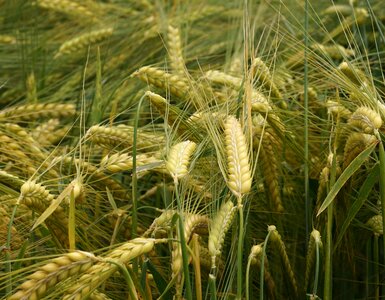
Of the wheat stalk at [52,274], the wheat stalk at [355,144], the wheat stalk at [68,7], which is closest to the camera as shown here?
the wheat stalk at [52,274]

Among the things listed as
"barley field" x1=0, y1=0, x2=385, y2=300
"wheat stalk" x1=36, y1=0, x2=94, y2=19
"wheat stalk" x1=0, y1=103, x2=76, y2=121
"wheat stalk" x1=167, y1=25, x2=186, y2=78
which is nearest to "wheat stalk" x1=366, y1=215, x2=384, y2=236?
"barley field" x1=0, y1=0, x2=385, y2=300

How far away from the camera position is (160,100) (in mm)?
1395

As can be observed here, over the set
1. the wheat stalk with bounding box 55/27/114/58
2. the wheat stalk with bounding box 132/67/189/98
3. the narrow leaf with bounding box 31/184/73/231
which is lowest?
the wheat stalk with bounding box 55/27/114/58

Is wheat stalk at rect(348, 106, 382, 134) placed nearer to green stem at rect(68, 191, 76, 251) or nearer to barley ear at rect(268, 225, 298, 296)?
barley ear at rect(268, 225, 298, 296)

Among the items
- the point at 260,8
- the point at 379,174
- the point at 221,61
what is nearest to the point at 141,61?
the point at 221,61

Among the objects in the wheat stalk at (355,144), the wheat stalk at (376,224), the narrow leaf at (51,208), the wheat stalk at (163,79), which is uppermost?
the wheat stalk at (163,79)

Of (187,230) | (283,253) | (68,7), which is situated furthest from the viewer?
(68,7)

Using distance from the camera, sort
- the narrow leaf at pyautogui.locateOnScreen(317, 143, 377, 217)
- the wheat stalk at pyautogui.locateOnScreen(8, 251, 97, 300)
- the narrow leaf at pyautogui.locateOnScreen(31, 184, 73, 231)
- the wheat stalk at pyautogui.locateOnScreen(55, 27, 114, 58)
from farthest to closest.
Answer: the wheat stalk at pyautogui.locateOnScreen(55, 27, 114, 58)
the narrow leaf at pyautogui.locateOnScreen(317, 143, 377, 217)
the narrow leaf at pyautogui.locateOnScreen(31, 184, 73, 231)
the wheat stalk at pyautogui.locateOnScreen(8, 251, 97, 300)

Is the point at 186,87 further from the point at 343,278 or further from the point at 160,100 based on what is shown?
the point at 343,278

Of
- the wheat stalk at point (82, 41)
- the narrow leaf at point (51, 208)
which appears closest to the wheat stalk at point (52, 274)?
the narrow leaf at point (51, 208)

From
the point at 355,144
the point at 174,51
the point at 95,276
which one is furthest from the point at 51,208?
the point at 174,51

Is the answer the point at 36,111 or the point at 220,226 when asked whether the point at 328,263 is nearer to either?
the point at 220,226

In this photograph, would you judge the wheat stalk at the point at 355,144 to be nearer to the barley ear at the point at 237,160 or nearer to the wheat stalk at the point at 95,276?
the barley ear at the point at 237,160

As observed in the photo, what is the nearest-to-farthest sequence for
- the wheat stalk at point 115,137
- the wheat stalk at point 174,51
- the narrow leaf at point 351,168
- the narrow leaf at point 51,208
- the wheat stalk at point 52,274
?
the wheat stalk at point 52,274 → the narrow leaf at point 51,208 → the narrow leaf at point 351,168 → the wheat stalk at point 115,137 → the wheat stalk at point 174,51
